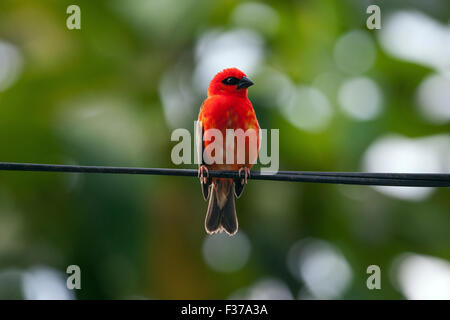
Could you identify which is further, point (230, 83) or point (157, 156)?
point (157, 156)

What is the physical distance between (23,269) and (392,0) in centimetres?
460

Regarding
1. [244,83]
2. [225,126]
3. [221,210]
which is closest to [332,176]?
[225,126]

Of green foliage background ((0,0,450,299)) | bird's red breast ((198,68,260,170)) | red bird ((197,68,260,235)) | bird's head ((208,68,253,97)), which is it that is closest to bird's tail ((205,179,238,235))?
red bird ((197,68,260,235))

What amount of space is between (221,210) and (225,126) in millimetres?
820

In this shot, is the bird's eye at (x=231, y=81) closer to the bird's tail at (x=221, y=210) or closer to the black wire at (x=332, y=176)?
the bird's tail at (x=221, y=210)

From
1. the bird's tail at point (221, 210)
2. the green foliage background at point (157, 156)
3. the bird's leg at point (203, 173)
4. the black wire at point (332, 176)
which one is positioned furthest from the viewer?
the green foliage background at point (157, 156)

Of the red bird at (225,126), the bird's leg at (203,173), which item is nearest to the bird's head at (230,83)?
the red bird at (225,126)

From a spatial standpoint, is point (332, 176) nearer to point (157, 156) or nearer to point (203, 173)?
point (203, 173)

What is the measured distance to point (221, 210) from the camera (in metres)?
5.66

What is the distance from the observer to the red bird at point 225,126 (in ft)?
17.2

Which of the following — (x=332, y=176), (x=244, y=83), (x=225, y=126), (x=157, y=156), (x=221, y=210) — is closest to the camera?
(x=332, y=176)

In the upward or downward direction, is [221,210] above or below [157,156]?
below

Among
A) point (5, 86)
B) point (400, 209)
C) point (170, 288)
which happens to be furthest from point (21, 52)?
point (400, 209)
